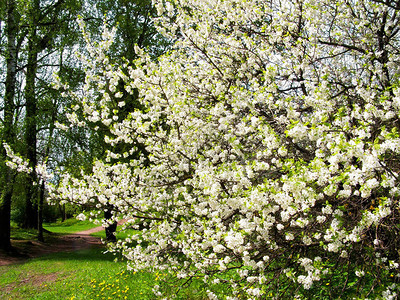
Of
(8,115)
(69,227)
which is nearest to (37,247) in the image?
(8,115)

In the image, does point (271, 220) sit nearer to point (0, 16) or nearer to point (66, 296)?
point (66, 296)

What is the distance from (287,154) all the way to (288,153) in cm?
11

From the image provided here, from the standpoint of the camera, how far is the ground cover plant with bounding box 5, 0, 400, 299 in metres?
2.93

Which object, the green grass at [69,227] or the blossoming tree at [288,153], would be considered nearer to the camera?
the blossoming tree at [288,153]

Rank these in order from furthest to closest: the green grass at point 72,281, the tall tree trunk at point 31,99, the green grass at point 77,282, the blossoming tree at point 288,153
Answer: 1. the tall tree trunk at point 31,99
2. the green grass at point 72,281
3. the green grass at point 77,282
4. the blossoming tree at point 288,153

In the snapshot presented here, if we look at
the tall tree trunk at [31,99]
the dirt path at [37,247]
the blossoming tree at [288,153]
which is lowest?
the dirt path at [37,247]

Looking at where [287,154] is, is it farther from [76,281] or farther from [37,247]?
[37,247]

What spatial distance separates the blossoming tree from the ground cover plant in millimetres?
23

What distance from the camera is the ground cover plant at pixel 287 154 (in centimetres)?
293

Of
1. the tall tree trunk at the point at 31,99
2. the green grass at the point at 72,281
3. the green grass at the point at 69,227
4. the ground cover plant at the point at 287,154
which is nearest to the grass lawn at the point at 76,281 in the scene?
the green grass at the point at 72,281

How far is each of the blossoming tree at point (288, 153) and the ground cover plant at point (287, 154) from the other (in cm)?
2

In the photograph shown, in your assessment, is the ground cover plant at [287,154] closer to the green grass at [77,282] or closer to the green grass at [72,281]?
the green grass at [77,282]

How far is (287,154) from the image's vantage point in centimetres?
409

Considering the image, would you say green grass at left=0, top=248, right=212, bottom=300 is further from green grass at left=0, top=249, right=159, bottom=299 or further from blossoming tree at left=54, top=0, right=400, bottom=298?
blossoming tree at left=54, top=0, right=400, bottom=298
